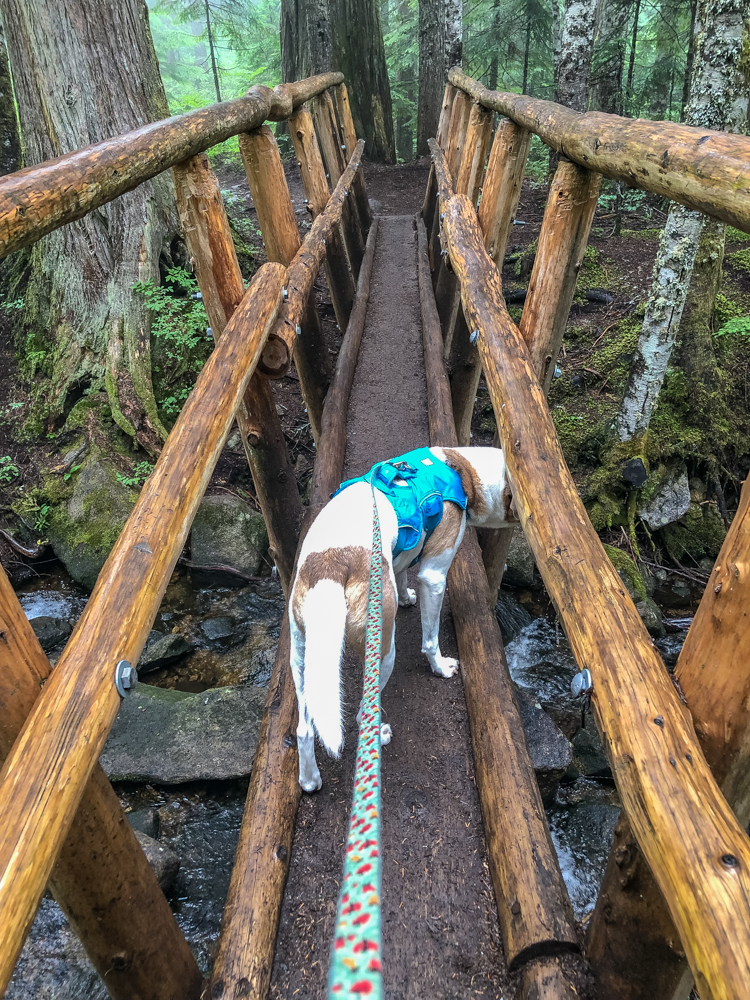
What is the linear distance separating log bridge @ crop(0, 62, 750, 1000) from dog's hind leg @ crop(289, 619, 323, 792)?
0.26ft

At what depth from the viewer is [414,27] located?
1762cm

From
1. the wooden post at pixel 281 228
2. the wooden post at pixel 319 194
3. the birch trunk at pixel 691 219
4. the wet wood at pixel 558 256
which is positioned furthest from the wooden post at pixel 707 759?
the wooden post at pixel 319 194

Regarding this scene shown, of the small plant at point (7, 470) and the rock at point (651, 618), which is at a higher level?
the small plant at point (7, 470)

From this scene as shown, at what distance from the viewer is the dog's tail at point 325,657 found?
5.73 ft

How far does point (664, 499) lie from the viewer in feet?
21.8

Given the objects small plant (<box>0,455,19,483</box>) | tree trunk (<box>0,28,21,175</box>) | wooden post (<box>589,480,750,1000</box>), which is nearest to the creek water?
small plant (<box>0,455,19,483</box>)

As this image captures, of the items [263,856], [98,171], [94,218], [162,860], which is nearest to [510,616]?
[162,860]

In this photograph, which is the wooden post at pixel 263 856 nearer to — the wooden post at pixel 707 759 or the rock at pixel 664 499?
the wooden post at pixel 707 759

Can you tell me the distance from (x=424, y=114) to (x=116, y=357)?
10554 millimetres

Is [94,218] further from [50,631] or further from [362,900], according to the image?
[362,900]

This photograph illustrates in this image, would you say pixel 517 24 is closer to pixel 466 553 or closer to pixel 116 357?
pixel 116 357

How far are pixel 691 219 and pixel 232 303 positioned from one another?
4.35 m

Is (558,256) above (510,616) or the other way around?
above

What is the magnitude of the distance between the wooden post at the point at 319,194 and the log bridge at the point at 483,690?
1.75 metres
